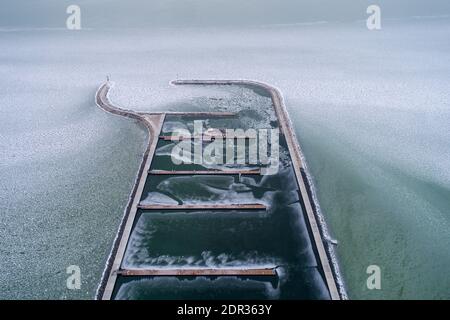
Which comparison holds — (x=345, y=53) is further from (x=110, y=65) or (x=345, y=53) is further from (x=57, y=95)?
(x=57, y=95)

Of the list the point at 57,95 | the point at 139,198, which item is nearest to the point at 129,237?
the point at 139,198

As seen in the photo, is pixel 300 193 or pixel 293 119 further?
pixel 293 119

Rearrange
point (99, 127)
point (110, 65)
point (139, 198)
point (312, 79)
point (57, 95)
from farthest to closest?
point (110, 65)
point (312, 79)
point (57, 95)
point (99, 127)
point (139, 198)

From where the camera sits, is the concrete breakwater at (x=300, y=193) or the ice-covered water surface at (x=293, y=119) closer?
the concrete breakwater at (x=300, y=193)

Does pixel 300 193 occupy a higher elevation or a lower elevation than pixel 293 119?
lower

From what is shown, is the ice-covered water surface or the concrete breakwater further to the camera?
the ice-covered water surface

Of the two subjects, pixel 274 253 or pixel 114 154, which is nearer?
pixel 274 253
